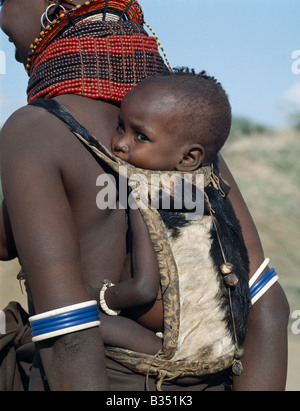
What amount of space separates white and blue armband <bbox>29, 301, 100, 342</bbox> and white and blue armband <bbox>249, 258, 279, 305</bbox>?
0.68m

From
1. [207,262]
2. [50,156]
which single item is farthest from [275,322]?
[50,156]

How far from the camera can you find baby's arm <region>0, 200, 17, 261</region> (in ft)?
7.09

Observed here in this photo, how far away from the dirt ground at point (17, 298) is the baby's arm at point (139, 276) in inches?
191

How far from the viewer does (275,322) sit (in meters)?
2.27

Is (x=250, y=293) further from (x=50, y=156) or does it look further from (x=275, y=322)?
(x=50, y=156)

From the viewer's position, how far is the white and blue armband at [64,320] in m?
1.79

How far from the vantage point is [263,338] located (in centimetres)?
224

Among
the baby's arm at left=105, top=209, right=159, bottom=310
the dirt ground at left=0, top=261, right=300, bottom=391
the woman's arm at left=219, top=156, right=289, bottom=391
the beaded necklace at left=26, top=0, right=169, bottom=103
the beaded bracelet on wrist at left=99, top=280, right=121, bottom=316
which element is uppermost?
the beaded necklace at left=26, top=0, right=169, bottom=103

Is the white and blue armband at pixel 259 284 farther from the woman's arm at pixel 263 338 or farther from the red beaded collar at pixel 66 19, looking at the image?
the red beaded collar at pixel 66 19

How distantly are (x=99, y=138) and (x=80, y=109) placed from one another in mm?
112

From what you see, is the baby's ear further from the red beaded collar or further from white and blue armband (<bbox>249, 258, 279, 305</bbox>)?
the red beaded collar

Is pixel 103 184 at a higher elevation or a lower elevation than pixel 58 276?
higher

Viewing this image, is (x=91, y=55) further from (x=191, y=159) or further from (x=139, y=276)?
(x=139, y=276)

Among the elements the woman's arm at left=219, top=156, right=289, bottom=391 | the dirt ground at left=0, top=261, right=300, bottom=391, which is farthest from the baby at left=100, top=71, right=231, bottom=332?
the dirt ground at left=0, top=261, right=300, bottom=391
